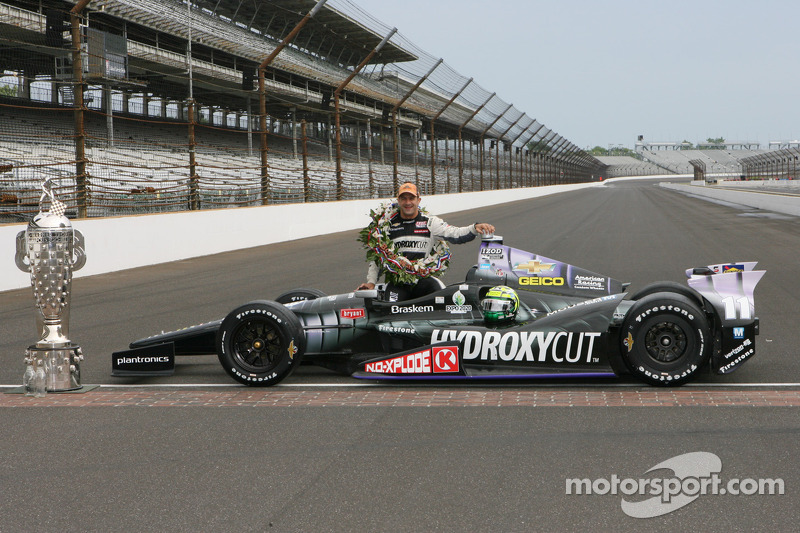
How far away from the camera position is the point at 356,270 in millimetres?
14141

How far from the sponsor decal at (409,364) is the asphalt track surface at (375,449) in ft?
0.52

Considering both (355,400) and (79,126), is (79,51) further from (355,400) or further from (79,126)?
(355,400)

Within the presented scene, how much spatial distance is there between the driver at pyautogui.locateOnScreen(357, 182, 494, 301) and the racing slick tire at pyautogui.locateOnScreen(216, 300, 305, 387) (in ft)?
3.28

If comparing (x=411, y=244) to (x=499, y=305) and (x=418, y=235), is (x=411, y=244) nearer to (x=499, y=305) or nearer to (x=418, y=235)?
(x=418, y=235)

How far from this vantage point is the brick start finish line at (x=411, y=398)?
5.18 metres

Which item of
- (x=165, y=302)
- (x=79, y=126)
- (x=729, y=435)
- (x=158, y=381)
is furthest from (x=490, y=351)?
(x=79, y=126)

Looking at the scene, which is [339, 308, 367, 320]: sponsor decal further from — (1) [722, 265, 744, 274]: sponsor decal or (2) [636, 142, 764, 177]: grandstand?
(2) [636, 142, 764, 177]: grandstand

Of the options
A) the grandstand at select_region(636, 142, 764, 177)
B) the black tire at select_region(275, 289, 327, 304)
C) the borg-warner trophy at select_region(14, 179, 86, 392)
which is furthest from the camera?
the grandstand at select_region(636, 142, 764, 177)

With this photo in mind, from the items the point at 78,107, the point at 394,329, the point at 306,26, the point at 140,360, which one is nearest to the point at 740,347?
the point at 394,329

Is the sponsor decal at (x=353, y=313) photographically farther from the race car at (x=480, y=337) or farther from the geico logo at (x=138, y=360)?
the geico logo at (x=138, y=360)

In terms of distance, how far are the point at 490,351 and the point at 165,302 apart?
594 centimetres

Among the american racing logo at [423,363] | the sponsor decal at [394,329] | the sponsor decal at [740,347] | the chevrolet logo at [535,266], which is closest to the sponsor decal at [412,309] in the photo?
the sponsor decal at [394,329]

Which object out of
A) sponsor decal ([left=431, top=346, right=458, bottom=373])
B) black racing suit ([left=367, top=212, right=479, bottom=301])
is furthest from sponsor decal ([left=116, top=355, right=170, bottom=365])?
sponsor decal ([left=431, top=346, right=458, bottom=373])

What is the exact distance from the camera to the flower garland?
6430mm
